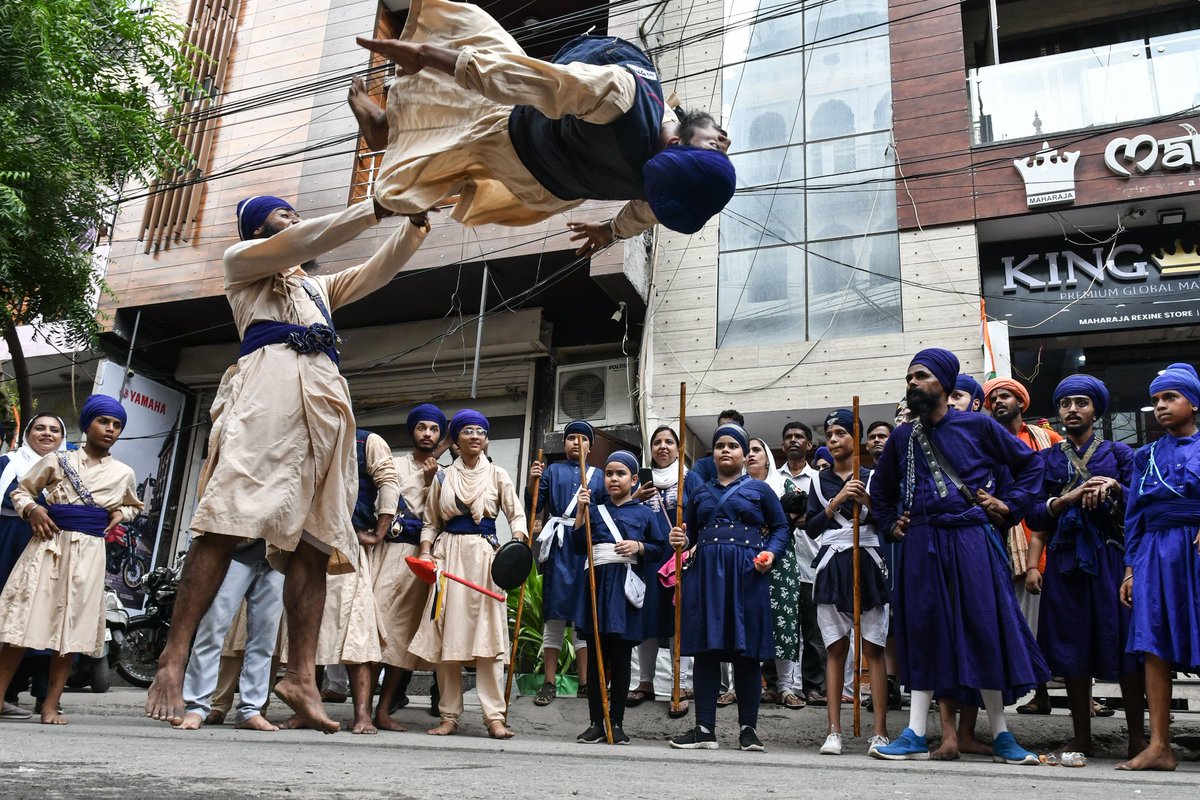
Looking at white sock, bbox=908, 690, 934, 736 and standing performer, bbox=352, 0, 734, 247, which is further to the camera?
white sock, bbox=908, 690, 934, 736

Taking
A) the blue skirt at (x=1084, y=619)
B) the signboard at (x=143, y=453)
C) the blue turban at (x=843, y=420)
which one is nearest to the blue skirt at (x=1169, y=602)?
the blue skirt at (x=1084, y=619)

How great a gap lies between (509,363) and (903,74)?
573 cm

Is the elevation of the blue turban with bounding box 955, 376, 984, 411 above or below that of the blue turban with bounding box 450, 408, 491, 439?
above

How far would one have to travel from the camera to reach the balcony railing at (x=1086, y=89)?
9.90 meters

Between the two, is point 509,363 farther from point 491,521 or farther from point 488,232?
point 491,521

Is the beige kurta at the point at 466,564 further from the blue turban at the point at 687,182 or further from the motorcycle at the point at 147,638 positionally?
the motorcycle at the point at 147,638

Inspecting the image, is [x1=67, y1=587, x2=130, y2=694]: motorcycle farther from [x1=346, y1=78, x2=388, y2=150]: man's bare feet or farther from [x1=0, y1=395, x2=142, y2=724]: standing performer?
[x1=346, y1=78, x2=388, y2=150]: man's bare feet

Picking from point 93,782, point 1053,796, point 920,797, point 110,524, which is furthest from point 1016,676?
point 110,524

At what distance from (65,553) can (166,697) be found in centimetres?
193

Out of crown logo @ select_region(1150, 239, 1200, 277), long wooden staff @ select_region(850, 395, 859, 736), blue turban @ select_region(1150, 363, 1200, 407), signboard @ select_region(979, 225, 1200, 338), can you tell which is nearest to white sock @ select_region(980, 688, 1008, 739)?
long wooden staff @ select_region(850, 395, 859, 736)

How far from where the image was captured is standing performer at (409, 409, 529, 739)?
5309 mm

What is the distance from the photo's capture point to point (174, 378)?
13648 mm

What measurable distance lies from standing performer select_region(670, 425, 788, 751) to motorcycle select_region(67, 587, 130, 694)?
4.46 meters

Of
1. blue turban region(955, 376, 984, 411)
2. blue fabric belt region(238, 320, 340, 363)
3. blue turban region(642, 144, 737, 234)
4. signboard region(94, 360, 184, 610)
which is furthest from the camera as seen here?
signboard region(94, 360, 184, 610)
